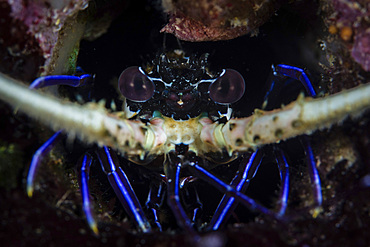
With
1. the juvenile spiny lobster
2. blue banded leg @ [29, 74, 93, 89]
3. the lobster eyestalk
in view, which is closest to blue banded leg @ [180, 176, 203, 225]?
the juvenile spiny lobster

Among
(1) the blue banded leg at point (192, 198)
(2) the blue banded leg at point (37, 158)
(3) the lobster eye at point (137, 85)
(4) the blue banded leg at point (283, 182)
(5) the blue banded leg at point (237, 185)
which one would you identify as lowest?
(1) the blue banded leg at point (192, 198)

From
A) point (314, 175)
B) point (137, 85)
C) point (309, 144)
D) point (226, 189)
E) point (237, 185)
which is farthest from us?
point (237, 185)

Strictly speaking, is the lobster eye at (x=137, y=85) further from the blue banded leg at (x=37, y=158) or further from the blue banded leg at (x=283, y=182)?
the blue banded leg at (x=283, y=182)

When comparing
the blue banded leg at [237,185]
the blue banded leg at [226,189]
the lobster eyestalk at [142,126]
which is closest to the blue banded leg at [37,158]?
the lobster eyestalk at [142,126]

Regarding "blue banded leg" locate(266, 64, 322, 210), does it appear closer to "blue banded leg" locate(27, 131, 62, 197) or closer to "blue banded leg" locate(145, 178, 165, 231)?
"blue banded leg" locate(145, 178, 165, 231)

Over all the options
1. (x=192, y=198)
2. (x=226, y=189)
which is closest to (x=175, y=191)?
(x=226, y=189)

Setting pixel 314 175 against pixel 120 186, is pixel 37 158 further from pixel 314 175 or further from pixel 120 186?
pixel 314 175

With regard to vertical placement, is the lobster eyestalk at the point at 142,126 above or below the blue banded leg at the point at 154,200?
above
